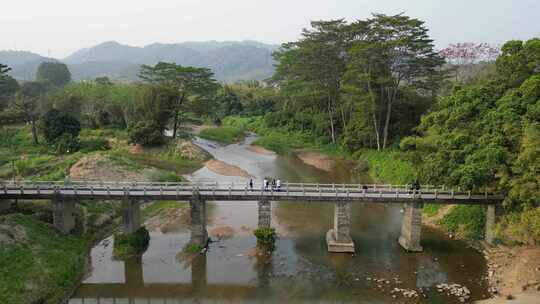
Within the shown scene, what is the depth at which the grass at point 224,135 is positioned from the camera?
9181 cm

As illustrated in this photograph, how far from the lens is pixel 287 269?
102 feet

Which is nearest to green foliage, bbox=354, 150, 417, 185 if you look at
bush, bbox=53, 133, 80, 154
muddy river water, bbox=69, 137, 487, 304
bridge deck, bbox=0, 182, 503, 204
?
muddy river water, bbox=69, 137, 487, 304

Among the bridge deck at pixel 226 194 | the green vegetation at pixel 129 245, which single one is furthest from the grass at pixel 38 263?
the bridge deck at pixel 226 194

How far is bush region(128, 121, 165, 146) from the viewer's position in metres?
71.5

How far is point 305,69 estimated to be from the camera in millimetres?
75625

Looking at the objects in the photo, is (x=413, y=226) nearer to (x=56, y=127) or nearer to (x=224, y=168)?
(x=224, y=168)

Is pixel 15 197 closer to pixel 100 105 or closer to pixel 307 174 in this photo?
pixel 307 174

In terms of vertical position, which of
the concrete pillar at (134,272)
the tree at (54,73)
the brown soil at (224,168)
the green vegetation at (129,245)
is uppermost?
the tree at (54,73)

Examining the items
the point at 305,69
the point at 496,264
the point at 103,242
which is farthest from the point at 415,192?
the point at 305,69

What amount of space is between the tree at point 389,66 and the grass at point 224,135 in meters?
35.7

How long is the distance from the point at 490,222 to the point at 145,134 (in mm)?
55821

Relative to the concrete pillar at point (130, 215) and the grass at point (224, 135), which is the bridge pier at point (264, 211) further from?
the grass at point (224, 135)

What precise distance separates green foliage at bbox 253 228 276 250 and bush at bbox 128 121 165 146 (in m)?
43.6

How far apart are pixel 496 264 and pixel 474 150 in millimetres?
8789
